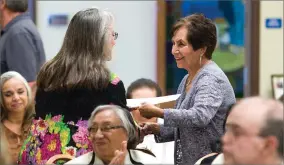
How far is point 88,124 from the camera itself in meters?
3.50

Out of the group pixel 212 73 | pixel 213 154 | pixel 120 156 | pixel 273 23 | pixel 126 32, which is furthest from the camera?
pixel 273 23

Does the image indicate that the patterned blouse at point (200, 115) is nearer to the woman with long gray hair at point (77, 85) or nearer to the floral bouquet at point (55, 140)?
the woman with long gray hair at point (77, 85)

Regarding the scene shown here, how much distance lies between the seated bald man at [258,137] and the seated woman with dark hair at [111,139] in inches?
24.0

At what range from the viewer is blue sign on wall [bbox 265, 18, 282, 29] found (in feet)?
27.5

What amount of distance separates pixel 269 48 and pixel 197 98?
4928mm

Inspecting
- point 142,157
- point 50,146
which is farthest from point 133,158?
point 50,146

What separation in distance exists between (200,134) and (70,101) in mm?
638

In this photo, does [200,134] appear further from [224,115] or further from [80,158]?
[80,158]

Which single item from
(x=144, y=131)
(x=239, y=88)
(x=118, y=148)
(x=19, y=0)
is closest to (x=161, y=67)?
(x=239, y=88)

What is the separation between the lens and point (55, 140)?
3830mm

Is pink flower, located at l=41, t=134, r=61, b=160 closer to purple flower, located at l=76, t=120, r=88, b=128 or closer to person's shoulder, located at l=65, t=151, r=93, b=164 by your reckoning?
purple flower, located at l=76, t=120, r=88, b=128

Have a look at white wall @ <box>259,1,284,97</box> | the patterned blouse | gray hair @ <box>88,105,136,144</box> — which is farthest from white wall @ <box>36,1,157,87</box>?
gray hair @ <box>88,105,136,144</box>

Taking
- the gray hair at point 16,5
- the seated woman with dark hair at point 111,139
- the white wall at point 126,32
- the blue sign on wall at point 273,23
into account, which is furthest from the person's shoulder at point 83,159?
the blue sign on wall at point 273,23

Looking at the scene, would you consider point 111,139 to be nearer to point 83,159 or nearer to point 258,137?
point 83,159
